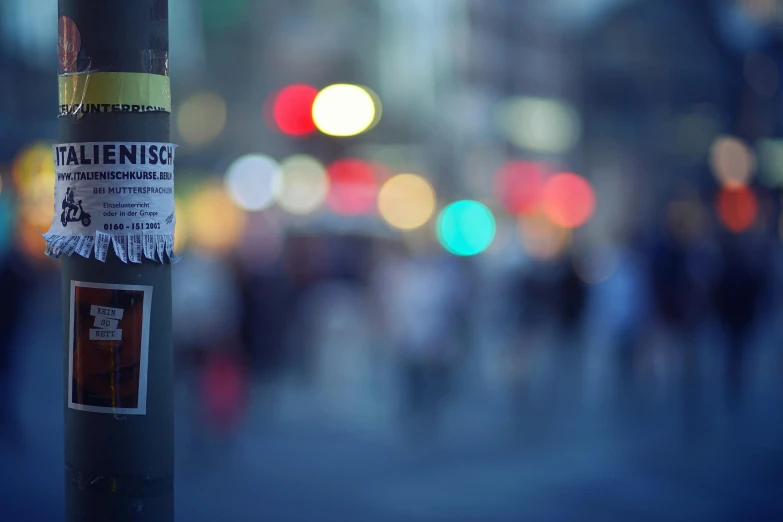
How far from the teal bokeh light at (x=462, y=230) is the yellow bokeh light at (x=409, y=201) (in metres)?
9.24

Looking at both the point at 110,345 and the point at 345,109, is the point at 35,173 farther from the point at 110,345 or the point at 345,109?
the point at 110,345

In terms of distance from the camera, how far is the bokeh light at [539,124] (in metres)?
51.4

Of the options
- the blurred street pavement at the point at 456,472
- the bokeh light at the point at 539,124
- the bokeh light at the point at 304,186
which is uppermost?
the bokeh light at the point at 539,124

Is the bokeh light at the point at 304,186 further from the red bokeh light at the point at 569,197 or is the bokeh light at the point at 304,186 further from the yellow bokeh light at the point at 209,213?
the red bokeh light at the point at 569,197

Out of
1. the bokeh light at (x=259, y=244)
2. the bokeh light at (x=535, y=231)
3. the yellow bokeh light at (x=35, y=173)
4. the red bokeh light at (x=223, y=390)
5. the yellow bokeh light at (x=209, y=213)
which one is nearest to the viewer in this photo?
the red bokeh light at (x=223, y=390)

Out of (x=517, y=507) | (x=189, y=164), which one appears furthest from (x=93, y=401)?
(x=189, y=164)

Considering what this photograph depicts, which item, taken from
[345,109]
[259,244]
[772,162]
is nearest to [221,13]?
[345,109]

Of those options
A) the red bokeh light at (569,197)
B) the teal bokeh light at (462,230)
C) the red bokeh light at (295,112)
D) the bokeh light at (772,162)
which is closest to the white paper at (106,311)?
the teal bokeh light at (462,230)

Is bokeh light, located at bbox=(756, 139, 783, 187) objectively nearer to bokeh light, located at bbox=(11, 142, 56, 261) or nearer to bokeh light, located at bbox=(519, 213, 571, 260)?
bokeh light, located at bbox=(519, 213, 571, 260)

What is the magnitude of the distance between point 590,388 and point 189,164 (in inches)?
1132

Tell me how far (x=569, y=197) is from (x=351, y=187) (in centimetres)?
2156

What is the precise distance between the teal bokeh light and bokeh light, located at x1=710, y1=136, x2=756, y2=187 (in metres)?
6.39

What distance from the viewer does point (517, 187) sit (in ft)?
162

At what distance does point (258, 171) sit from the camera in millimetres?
37125
